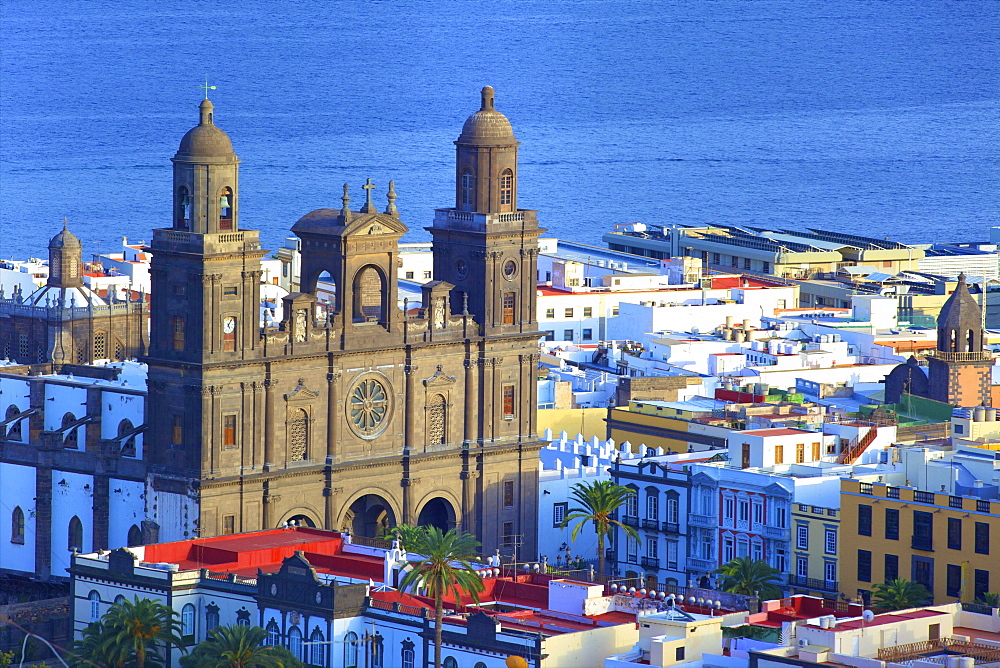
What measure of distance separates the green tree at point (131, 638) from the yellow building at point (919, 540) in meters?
25.0

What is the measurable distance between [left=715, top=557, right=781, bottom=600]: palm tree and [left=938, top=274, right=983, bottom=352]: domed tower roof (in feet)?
94.7

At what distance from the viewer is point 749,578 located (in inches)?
4154

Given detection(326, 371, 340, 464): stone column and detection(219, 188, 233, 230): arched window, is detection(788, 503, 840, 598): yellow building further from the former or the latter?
detection(219, 188, 233, 230): arched window

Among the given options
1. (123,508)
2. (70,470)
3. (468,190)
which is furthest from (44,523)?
(468,190)

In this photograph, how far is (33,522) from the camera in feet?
386

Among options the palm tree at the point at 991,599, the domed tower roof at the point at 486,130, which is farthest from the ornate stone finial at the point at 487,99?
the palm tree at the point at 991,599


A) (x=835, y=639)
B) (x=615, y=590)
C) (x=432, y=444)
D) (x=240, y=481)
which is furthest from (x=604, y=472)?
(x=835, y=639)

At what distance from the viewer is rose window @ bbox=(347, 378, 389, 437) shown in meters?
116

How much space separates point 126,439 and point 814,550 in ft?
86.9

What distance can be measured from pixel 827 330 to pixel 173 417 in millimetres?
58250

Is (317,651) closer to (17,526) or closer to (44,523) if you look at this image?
(44,523)

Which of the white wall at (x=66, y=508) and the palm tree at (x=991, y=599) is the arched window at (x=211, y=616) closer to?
the white wall at (x=66, y=508)

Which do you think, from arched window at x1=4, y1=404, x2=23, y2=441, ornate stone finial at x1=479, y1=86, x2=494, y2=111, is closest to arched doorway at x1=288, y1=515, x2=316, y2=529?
arched window at x1=4, y1=404, x2=23, y2=441

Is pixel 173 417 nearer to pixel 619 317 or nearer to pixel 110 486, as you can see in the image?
pixel 110 486
